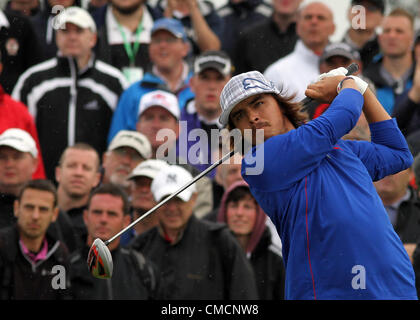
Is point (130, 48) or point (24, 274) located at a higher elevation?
point (130, 48)

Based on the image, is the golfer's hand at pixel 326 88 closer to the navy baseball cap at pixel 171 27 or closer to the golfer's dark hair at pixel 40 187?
the golfer's dark hair at pixel 40 187

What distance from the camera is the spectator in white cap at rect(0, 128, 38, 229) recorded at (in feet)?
28.2

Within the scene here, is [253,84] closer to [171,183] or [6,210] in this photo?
[171,183]

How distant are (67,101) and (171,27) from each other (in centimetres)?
136

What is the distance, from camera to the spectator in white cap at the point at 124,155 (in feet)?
29.7

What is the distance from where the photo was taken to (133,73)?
34.3 feet

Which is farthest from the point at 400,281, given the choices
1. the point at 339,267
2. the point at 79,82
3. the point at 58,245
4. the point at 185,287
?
the point at 79,82

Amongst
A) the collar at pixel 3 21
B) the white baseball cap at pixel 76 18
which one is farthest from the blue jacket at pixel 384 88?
the collar at pixel 3 21

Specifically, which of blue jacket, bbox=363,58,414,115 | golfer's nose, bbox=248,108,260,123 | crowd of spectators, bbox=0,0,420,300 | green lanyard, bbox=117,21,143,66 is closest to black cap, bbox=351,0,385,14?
crowd of spectators, bbox=0,0,420,300

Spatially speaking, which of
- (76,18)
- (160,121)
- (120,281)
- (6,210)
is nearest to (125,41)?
(76,18)

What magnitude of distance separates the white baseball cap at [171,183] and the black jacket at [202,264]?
286 millimetres

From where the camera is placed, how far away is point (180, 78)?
10.3 meters
